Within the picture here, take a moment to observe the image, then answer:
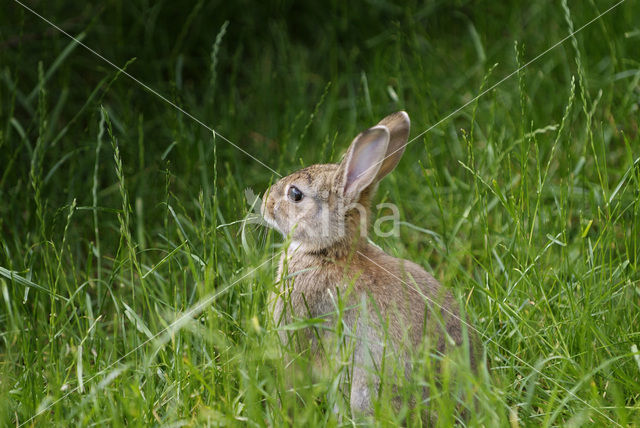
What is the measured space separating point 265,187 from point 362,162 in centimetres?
130


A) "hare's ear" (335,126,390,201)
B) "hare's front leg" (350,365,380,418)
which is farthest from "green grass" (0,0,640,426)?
"hare's ear" (335,126,390,201)

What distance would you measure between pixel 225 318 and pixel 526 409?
1207 millimetres

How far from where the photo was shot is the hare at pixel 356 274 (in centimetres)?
317

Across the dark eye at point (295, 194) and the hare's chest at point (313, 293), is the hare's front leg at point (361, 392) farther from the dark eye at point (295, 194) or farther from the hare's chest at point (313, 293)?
the dark eye at point (295, 194)

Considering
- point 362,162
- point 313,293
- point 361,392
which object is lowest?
point 361,392

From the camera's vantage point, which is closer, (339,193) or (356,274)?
(356,274)

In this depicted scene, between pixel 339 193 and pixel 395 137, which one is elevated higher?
pixel 395 137

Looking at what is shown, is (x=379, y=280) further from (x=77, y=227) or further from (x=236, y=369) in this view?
(x=77, y=227)

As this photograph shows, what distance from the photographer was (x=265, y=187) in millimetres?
4949

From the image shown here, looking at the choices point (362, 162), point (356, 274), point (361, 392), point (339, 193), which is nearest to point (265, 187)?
point (339, 193)

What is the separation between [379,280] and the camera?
3.40 m

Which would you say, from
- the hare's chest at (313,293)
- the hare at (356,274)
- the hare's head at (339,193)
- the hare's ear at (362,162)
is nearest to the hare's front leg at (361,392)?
the hare at (356,274)

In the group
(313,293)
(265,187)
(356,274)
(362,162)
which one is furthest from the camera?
(265,187)

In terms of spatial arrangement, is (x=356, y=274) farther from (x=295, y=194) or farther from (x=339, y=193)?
(x=295, y=194)
